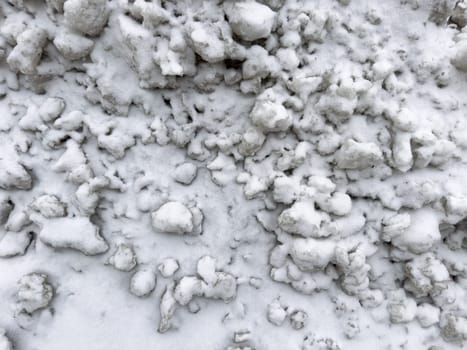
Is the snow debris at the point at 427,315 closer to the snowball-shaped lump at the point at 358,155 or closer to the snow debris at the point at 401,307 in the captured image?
the snow debris at the point at 401,307

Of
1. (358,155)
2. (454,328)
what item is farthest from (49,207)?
(454,328)

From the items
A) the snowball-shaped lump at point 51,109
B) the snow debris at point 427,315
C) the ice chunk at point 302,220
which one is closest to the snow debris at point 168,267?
the ice chunk at point 302,220

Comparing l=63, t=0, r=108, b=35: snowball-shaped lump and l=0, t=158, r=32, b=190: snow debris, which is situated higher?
l=63, t=0, r=108, b=35: snowball-shaped lump

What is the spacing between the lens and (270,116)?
76 centimetres

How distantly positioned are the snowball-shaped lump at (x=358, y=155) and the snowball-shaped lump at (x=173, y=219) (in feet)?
1.02

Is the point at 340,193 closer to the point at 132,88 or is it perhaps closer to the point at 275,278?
the point at 275,278

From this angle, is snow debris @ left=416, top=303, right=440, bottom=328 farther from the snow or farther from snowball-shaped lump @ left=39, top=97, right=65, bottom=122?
snowball-shaped lump @ left=39, top=97, right=65, bottom=122

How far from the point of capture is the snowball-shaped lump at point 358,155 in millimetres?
755

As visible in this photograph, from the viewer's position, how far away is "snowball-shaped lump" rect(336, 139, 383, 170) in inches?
29.7

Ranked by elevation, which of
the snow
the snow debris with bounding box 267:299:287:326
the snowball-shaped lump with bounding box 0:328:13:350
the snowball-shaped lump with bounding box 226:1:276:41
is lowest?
the snowball-shaped lump with bounding box 0:328:13:350

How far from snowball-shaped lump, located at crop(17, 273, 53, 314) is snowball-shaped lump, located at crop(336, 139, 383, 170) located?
1.97 ft

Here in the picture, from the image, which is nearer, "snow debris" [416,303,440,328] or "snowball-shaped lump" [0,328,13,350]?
"snowball-shaped lump" [0,328,13,350]

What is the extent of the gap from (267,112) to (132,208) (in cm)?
32

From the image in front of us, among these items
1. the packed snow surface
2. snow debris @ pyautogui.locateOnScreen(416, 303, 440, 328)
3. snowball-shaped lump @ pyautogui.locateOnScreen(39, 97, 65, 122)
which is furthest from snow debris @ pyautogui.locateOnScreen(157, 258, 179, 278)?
snow debris @ pyautogui.locateOnScreen(416, 303, 440, 328)
